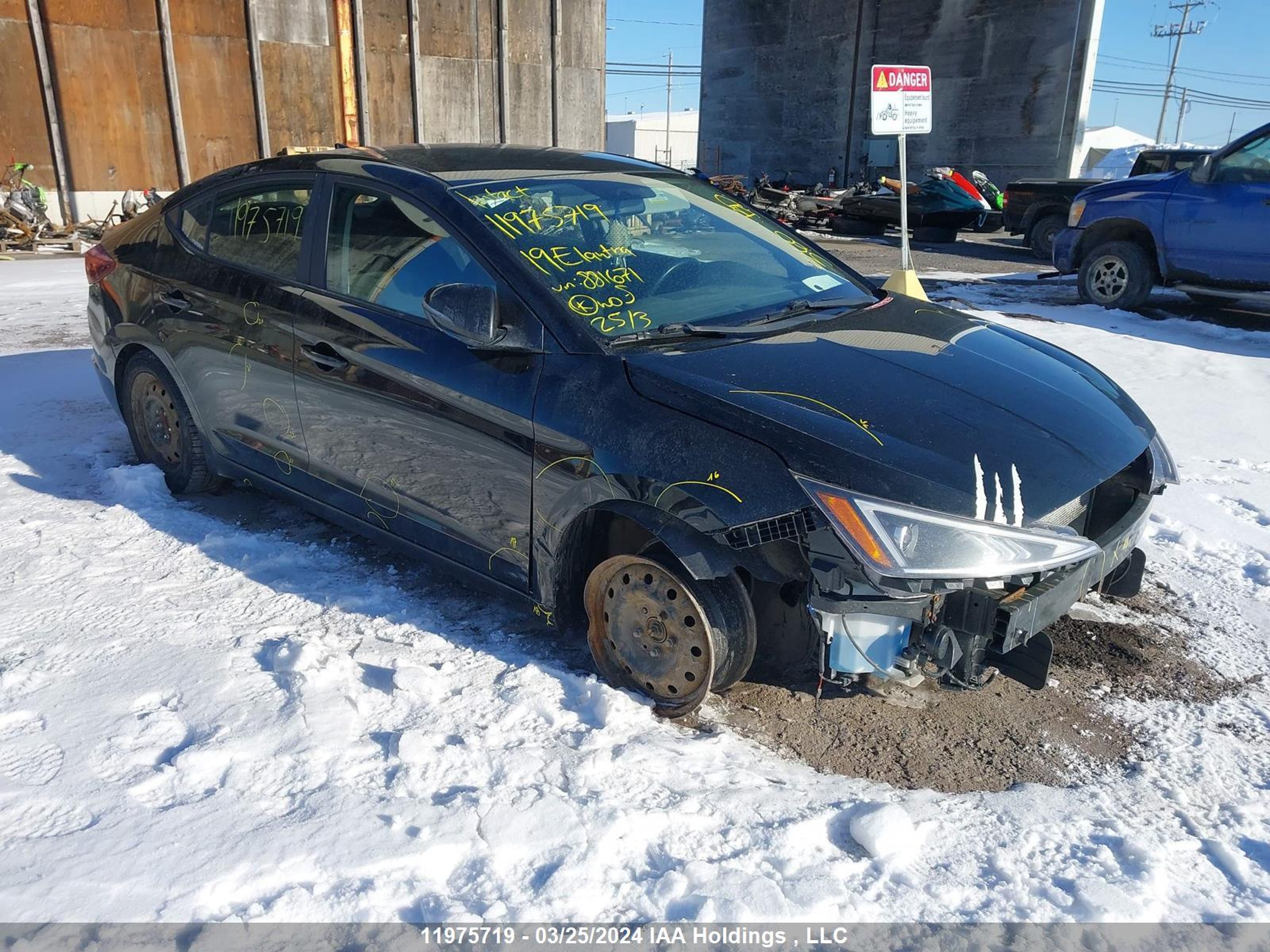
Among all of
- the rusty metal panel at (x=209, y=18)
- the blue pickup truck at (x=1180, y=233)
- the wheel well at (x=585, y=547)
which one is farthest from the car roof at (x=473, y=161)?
the rusty metal panel at (x=209, y=18)

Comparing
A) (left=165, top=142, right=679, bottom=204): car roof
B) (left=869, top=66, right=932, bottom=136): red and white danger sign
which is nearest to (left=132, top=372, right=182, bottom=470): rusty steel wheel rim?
(left=165, top=142, right=679, bottom=204): car roof

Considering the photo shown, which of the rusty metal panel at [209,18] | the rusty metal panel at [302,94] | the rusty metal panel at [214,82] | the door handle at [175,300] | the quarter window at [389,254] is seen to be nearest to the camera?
the quarter window at [389,254]

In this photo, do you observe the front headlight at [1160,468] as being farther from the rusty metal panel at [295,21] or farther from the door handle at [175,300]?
the rusty metal panel at [295,21]

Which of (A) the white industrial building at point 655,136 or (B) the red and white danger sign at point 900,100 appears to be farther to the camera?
(A) the white industrial building at point 655,136

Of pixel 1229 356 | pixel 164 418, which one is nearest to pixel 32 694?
pixel 164 418

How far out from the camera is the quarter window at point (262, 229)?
3.92 metres

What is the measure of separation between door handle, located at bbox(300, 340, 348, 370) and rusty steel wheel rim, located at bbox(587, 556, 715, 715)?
4.33 feet

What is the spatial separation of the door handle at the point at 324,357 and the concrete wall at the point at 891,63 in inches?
991

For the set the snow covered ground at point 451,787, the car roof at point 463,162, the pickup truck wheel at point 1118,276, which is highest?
the car roof at point 463,162

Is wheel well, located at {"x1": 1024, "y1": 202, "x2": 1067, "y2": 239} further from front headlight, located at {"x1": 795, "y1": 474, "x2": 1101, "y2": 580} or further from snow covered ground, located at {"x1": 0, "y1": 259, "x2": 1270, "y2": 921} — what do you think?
front headlight, located at {"x1": 795, "y1": 474, "x2": 1101, "y2": 580}

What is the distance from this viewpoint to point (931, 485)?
255 cm

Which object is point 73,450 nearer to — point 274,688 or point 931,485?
point 274,688

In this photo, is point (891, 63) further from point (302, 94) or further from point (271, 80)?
point (271, 80)

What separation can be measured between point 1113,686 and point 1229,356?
19.8 ft
